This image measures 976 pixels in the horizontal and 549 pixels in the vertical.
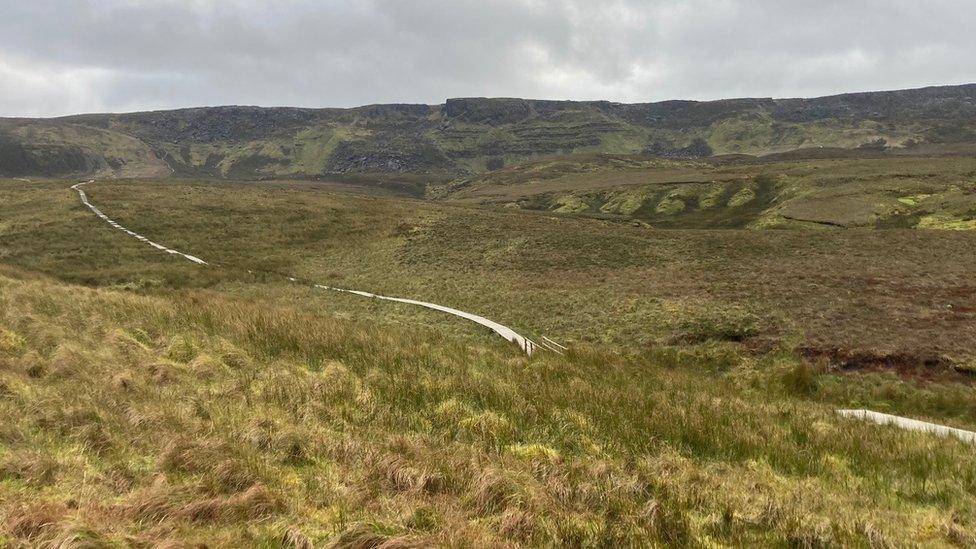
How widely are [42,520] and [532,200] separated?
12615cm

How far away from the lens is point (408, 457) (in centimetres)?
662

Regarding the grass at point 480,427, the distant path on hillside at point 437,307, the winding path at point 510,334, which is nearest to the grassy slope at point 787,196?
the grass at point 480,427

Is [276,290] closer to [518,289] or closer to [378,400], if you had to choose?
[518,289]

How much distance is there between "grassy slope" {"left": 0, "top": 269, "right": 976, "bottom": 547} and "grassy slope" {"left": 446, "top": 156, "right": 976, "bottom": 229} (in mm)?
64686

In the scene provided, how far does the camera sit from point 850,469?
25.3 feet

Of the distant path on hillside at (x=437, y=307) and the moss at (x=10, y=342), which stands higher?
the moss at (x=10, y=342)

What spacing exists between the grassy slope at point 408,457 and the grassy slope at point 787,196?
64.7 meters

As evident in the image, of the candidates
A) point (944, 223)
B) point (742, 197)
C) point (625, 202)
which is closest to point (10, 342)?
point (944, 223)

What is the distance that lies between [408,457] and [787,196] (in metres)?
96.2

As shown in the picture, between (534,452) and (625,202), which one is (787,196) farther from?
(534,452)

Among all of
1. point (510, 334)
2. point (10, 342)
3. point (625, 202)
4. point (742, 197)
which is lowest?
point (625, 202)

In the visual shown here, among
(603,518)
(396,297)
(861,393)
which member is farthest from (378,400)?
(396,297)

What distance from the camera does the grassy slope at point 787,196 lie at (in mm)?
65625

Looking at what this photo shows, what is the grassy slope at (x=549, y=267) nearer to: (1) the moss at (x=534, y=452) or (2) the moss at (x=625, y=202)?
(1) the moss at (x=534, y=452)
